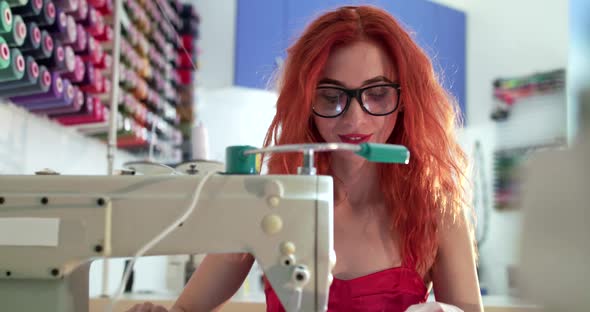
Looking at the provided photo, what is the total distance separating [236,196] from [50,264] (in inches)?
9.4

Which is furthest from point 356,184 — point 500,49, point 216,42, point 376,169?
point 500,49

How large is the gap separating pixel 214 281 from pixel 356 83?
1.50 ft

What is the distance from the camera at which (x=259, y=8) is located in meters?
3.10

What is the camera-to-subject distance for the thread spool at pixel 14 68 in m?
1.31

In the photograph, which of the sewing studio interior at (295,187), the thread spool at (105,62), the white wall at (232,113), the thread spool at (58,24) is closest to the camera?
the sewing studio interior at (295,187)

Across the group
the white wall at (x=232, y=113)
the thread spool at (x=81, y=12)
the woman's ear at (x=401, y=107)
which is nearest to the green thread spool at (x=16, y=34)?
the thread spool at (x=81, y=12)

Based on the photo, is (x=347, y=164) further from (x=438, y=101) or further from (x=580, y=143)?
(x=580, y=143)

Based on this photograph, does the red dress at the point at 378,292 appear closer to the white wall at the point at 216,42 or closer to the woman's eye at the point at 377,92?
the woman's eye at the point at 377,92

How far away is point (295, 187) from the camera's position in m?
0.72

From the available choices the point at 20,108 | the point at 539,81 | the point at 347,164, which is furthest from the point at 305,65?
the point at 539,81

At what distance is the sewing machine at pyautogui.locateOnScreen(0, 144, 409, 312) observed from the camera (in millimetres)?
709

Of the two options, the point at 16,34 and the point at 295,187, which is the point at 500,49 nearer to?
the point at 16,34

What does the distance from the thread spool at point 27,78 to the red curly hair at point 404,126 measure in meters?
0.63

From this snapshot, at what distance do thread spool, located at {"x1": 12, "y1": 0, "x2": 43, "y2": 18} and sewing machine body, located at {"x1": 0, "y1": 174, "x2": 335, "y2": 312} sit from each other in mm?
802
